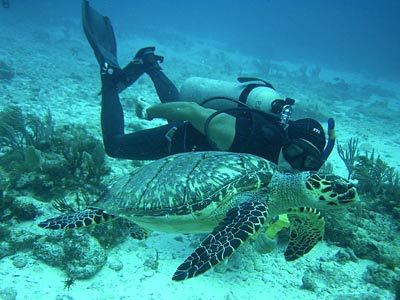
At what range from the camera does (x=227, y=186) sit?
3.36 m

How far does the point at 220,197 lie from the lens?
3.33 m

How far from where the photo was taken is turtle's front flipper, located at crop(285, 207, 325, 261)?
3.55 m

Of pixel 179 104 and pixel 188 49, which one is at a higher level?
pixel 188 49

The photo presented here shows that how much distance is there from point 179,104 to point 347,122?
1056cm

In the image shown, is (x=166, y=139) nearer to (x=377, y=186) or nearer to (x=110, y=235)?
(x=110, y=235)

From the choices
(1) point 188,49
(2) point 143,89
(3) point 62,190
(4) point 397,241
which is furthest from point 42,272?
(1) point 188,49

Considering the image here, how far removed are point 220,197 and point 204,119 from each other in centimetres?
139

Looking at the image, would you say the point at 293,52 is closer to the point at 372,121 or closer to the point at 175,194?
the point at 372,121

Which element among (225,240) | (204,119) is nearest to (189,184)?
(225,240)

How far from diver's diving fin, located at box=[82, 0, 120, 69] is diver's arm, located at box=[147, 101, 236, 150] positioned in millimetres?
2965

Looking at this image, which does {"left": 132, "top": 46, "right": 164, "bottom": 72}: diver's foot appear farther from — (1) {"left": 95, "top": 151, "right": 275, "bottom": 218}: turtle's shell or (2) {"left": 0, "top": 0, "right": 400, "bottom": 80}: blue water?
(2) {"left": 0, "top": 0, "right": 400, "bottom": 80}: blue water

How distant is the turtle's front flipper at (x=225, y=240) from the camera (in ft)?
8.41

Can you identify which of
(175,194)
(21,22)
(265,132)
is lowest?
(175,194)

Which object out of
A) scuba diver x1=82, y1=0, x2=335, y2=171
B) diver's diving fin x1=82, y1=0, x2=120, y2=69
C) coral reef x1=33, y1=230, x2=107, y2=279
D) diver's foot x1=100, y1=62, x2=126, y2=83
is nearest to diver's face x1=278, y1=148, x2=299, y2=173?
scuba diver x1=82, y1=0, x2=335, y2=171
